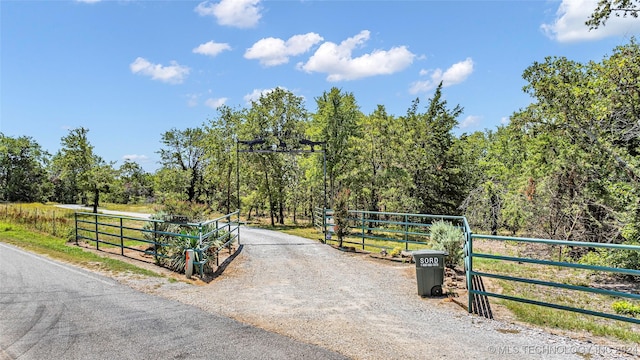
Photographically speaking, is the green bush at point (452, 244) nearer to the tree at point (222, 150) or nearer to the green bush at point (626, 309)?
the green bush at point (626, 309)

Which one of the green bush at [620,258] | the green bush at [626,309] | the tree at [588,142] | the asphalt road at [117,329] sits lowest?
the green bush at [626,309]

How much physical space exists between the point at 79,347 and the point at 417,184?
81.5 ft

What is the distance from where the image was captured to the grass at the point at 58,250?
1021 cm

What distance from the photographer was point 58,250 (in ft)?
43.2

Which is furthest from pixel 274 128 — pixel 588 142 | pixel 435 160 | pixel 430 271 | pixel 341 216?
pixel 430 271

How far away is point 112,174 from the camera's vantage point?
118 feet

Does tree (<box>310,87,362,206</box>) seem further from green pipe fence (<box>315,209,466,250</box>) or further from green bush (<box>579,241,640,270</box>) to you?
green bush (<box>579,241,640,270</box>)

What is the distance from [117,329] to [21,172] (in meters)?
64.3

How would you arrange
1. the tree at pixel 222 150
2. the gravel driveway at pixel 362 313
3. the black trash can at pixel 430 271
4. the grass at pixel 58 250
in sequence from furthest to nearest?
1. the tree at pixel 222 150
2. the grass at pixel 58 250
3. the black trash can at pixel 430 271
4. the gravel driveway at pixel 362 313

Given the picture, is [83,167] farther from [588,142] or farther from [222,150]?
[588,142]

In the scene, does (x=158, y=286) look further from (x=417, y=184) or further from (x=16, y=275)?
(x=417, y=184)

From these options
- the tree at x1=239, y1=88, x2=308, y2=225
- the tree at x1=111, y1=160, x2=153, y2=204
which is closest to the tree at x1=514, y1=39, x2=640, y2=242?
the tree at x1=239, y1=88, x2=308, y2=225

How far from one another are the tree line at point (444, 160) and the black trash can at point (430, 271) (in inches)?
270

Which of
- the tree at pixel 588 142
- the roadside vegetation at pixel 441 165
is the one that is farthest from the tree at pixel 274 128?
the tree at pixel 588 142
